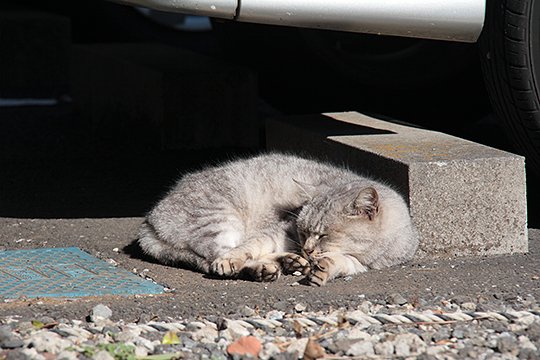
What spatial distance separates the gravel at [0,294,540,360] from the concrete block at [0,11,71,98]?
Answer: 5951 millimetres

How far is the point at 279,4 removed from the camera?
424 cm

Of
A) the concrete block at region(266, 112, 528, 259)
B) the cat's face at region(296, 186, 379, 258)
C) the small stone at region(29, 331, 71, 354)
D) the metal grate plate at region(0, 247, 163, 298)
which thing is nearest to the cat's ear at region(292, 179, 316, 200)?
the cat's face at region(296, 186, 379, 258)

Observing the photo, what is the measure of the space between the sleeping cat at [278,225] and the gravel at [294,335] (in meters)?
0.61

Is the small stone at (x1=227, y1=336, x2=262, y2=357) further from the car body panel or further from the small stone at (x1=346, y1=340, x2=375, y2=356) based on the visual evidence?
the car body panel

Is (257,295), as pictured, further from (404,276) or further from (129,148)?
(129,148)

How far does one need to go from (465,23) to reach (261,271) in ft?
4.37

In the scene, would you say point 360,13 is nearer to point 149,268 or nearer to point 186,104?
point 149,268

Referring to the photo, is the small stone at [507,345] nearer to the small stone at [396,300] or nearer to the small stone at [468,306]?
the small stone at [468,306]

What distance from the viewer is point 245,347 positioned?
10.8ft

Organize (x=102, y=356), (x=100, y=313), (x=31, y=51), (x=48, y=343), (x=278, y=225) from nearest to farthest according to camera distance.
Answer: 1. (x=102, y=356)
2. (x=48, y=343)
3. (x=100, y=313)
4. (x=278, y=225)
5. (x=31, y=51)

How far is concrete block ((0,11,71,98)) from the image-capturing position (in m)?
9.24

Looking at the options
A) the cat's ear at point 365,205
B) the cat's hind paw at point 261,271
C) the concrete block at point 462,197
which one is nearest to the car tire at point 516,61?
the concrete block at point 462,197

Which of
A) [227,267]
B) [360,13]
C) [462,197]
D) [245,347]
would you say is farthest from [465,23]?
[245,347]

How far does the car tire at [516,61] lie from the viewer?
15.0ft
